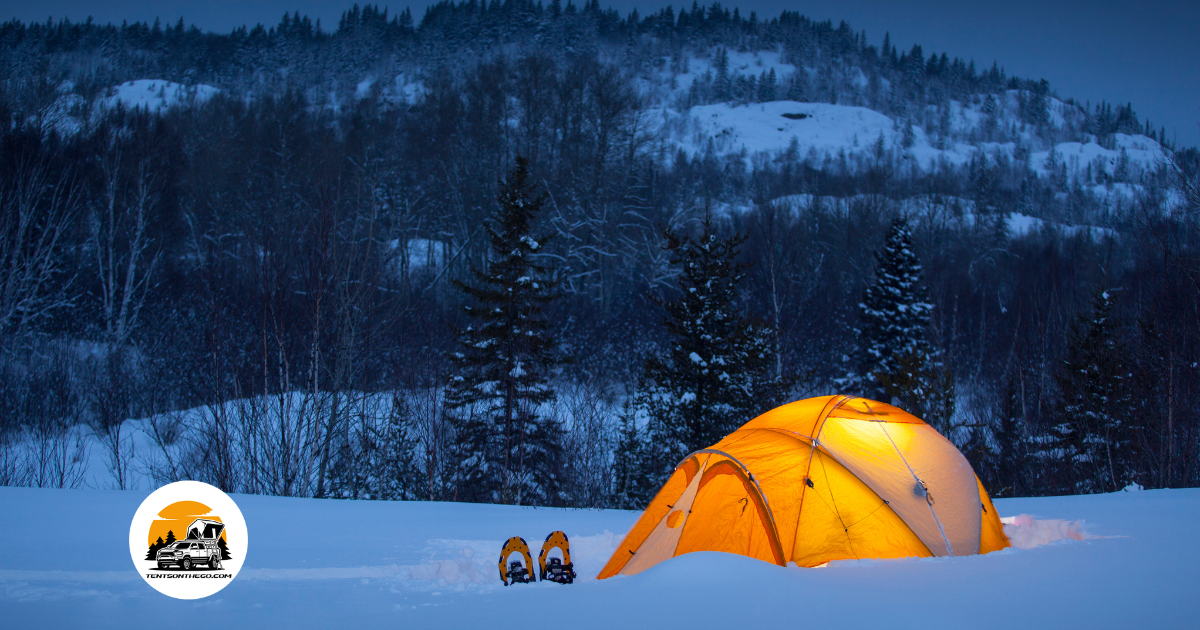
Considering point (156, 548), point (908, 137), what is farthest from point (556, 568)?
point (908, 137)

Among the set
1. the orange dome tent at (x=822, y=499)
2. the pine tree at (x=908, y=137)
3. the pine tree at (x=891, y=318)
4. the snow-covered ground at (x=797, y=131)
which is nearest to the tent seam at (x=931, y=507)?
the orange dome tent at (x=822, y=499)

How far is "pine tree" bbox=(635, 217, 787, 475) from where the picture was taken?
14695mm

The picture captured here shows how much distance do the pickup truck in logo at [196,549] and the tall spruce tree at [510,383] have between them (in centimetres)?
951

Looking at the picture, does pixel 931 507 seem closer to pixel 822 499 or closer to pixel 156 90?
pixel 822 499

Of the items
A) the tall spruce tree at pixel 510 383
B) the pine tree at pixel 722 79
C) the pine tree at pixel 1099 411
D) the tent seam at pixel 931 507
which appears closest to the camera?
the tent seam at pixel 931 507

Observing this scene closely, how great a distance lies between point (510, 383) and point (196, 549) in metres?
10.1

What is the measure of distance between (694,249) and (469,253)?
17.0 meters

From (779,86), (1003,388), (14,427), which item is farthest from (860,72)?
(14,427)

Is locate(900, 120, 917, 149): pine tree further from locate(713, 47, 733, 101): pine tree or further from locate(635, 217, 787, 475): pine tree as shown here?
locate(635, 217, 787, 475): pine tree

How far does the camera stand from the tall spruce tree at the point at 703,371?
1470cm

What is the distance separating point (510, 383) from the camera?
14.8m

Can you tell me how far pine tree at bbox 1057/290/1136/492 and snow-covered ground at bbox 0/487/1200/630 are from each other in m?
10.9

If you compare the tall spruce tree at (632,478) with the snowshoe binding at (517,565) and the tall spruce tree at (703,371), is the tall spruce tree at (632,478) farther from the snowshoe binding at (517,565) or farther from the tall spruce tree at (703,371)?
the snowshoe binding at (517,565)

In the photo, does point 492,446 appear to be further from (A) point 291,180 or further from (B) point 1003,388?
(A) point 291,180
